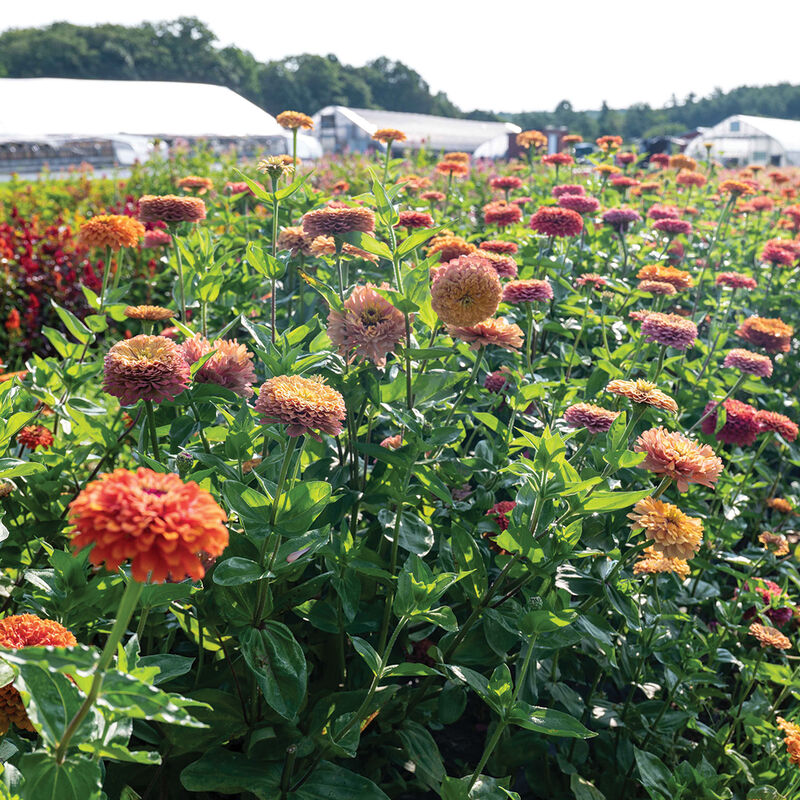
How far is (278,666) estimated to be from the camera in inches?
48.9

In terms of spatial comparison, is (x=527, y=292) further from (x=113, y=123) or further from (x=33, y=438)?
(x=113, y=123)

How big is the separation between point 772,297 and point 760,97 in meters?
81.0

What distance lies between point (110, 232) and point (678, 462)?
69.4 inches

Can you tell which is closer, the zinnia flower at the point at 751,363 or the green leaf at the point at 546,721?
the green leaf at the point at 546,721

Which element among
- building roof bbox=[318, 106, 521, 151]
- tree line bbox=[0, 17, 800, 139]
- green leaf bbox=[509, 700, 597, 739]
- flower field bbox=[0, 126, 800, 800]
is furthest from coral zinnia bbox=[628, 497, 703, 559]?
tree line bbox=[0, 17, 800, 139]

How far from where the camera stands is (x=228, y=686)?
4.97ft

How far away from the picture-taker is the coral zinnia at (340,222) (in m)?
1.84

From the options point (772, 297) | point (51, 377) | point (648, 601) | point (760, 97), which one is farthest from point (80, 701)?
point (760, 97)

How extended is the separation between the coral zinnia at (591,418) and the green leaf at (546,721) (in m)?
0.66

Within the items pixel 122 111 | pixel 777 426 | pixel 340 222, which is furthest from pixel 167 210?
pixel 122 111

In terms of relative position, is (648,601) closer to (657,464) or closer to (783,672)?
(783,672)

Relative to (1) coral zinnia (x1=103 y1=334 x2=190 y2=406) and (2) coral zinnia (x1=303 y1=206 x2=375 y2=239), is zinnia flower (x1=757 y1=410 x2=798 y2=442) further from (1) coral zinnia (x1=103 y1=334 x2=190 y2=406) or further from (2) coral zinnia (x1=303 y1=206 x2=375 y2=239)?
(1) coral zinnia (x1=103 y1=334 x2=190 y2=406)

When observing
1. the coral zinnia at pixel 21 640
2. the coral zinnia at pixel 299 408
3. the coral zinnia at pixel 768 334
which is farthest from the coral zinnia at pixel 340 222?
the coral zinnia at pixel 768 334

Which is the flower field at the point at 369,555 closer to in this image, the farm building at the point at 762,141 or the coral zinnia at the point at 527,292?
the coral zinnia at the point at 527,292
